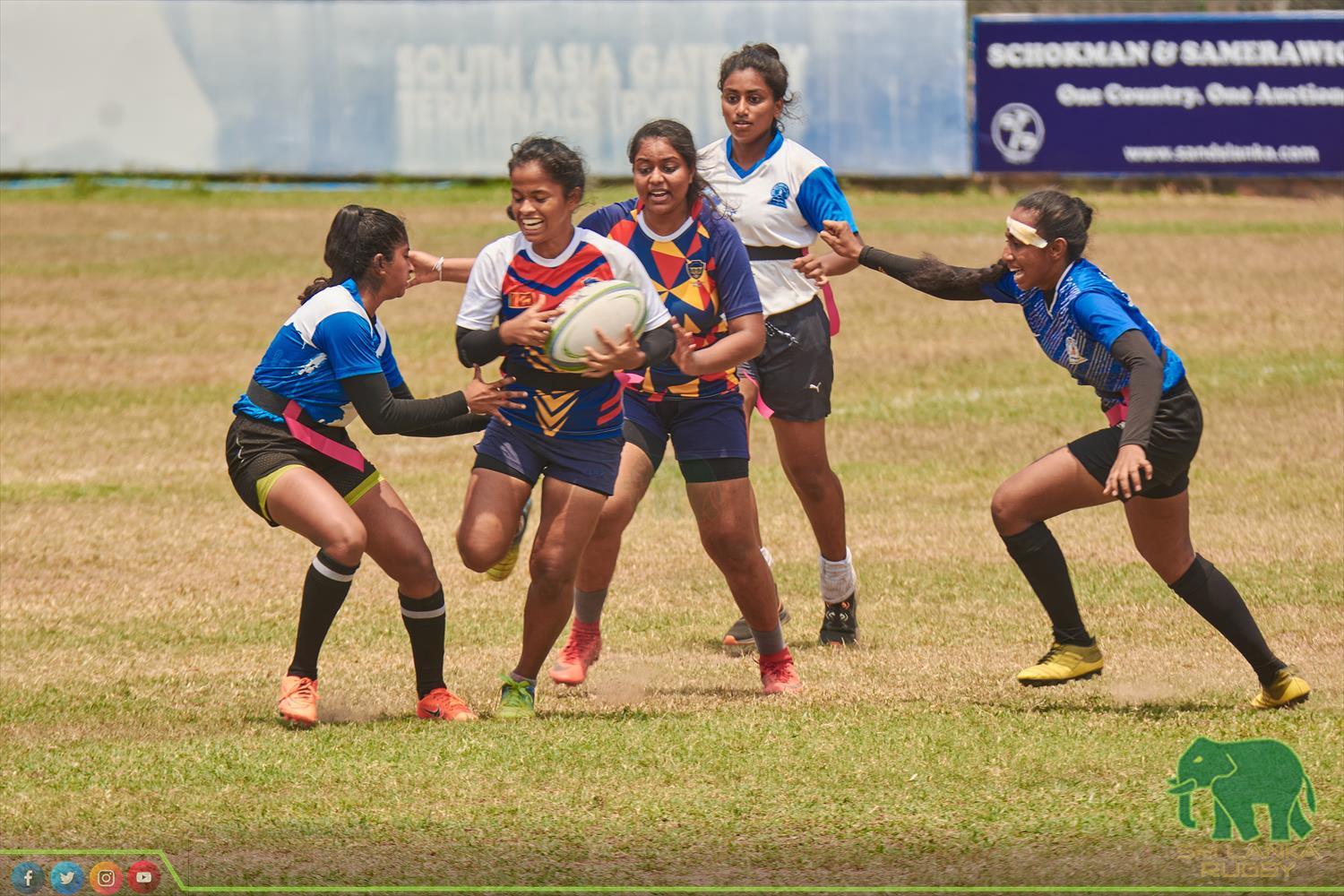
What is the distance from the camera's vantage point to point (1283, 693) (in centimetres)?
667

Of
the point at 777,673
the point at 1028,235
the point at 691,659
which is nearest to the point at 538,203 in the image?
the point at 1028,235

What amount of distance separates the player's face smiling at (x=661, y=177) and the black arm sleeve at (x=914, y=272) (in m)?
0.85

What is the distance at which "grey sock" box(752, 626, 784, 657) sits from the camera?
7.18 meters

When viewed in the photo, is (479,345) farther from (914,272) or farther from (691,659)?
(691,659)

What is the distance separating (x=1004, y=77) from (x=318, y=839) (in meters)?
21.1

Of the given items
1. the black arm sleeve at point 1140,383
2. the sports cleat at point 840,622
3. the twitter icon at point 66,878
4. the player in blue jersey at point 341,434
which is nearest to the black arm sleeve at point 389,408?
the player in blue jersey at point 341,434

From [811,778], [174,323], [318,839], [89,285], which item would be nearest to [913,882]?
[811,778]

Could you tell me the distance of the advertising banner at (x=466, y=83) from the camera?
2592 centimetres

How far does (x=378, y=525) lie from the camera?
263 inches

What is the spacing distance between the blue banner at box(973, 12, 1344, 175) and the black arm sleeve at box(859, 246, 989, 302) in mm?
17972

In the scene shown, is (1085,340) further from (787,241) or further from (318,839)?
(318,839)

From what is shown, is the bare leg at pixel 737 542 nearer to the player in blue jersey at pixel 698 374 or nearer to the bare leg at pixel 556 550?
the player in blue jersey at pixel 698 374

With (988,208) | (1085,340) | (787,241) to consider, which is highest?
(988,208)

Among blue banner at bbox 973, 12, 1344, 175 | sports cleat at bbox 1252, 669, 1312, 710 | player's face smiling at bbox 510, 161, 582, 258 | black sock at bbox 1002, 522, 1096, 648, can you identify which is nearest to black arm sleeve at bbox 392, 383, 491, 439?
player's face smiling at bbox 510, 161, 582, 258
